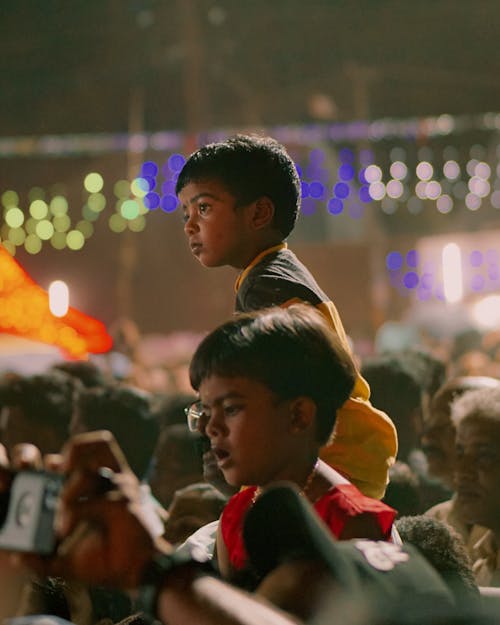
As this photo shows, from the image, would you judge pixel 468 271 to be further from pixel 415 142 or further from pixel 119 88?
pixel 119 88

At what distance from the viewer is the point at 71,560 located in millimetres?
1479

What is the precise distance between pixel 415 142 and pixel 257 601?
23.5m

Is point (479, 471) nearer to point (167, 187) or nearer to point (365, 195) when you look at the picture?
point (167, 187)

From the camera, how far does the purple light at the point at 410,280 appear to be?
92.1 feet

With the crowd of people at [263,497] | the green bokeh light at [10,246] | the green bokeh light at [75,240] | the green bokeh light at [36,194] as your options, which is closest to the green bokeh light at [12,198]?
the green bokeh light at [36,194]

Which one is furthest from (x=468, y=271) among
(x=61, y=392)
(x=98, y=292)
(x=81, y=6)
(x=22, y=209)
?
(x=61, y=392)

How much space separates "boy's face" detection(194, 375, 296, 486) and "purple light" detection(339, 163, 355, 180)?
2371 cm

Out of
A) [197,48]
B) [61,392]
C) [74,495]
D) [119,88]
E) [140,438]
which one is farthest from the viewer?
[119,88]

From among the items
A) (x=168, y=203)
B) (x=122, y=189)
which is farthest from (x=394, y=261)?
(x=122, y=189)

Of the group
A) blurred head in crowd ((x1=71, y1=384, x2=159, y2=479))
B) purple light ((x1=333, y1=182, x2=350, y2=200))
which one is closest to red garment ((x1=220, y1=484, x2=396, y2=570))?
blurred head in crowd ((x1=71, y1=384, x2=159, y2=479))

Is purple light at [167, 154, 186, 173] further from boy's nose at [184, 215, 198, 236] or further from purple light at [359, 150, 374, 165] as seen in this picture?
boy's nose at [184, 215, 198, 236]

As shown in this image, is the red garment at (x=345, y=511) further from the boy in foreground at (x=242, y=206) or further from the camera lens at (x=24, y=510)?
the boy in foreground at (x=242, y=206)

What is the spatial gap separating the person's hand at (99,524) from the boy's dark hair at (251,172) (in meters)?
1.66

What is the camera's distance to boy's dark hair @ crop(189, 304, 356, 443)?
2076 mm
